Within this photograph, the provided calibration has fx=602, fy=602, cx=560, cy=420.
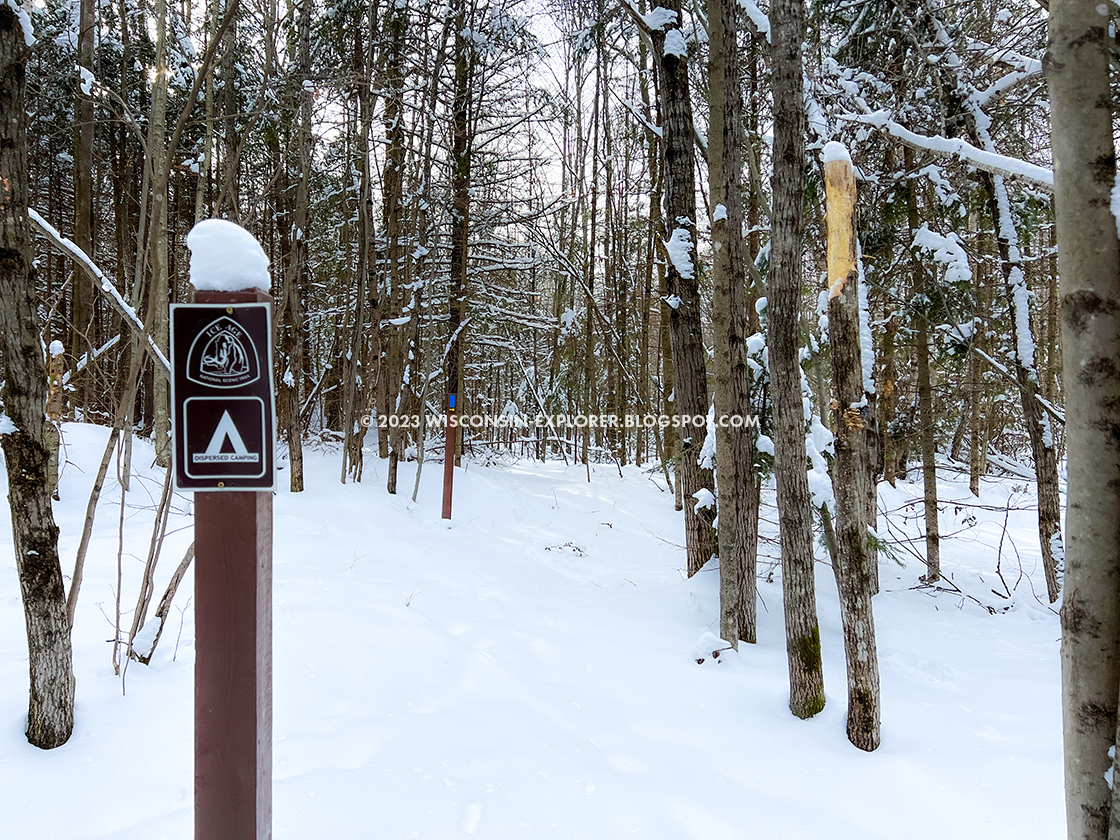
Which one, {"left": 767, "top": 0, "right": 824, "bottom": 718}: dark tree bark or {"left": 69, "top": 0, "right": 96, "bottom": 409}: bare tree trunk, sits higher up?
{"left": 69, "top": 0, "right": 96, "bottom": 409}: bare tree trunk

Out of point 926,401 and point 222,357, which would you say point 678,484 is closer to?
point 926,401

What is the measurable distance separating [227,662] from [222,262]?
97cm

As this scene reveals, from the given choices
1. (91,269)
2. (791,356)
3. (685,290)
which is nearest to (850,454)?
(791,356)

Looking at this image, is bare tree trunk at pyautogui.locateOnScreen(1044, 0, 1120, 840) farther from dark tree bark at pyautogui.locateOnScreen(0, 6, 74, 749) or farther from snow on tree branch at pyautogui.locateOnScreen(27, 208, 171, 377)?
dark tree bark at pyautogui.locateOnScreen(0, 6, 74, 749)

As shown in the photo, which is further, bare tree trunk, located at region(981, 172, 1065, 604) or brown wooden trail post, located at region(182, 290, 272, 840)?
bare tree trunk, located at region(981, 172, 1065, 604)

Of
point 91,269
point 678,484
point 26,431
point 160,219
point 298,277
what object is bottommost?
point 678,484

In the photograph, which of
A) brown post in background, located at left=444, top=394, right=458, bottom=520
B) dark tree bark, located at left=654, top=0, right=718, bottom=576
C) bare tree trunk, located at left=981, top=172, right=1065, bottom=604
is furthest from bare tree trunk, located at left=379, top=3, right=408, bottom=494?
bare tree trunk, located at left=981, top=172, right=1065, bottom=604

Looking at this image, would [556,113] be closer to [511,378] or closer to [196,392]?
[196,392]

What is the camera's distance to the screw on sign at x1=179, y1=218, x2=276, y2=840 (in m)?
1.45

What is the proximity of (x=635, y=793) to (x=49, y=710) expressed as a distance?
221 cm

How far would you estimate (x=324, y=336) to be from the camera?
636 inches

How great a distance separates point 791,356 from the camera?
312 centimetres

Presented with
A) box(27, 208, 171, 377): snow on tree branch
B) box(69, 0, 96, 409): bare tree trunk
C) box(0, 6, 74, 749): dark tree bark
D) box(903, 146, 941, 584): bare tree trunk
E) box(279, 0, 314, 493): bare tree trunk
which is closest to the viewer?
box(0, 6, 74, 749): dark tree bark

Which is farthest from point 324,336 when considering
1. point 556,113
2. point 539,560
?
point 539,560
